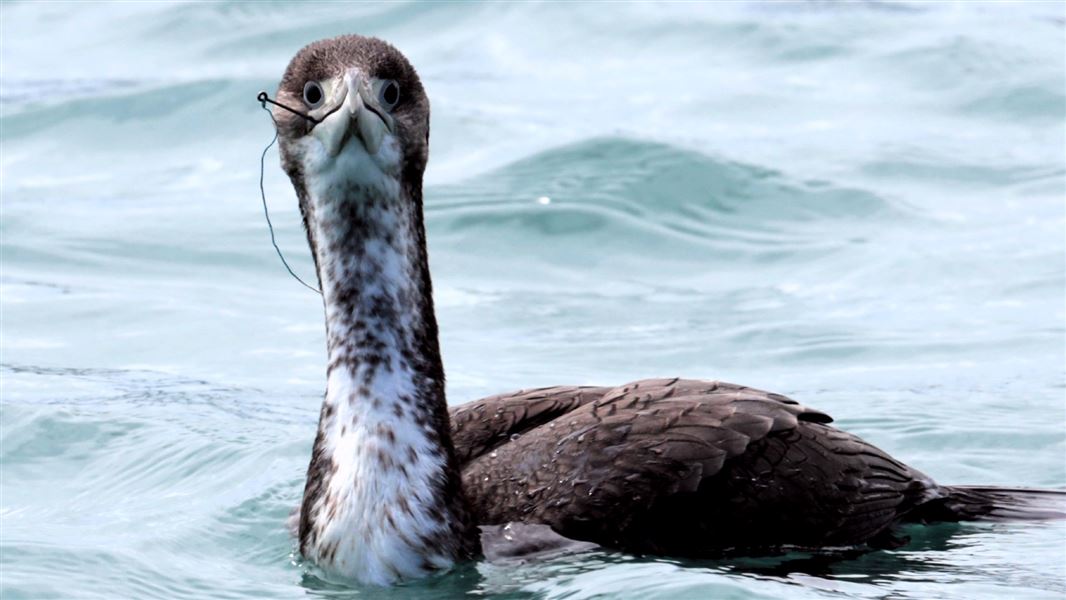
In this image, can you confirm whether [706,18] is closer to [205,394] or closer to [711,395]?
[205,394]

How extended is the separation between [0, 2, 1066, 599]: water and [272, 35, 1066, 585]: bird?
0.45 feet

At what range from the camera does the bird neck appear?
646 centimetres

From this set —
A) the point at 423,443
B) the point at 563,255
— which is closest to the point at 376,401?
the point at 423,443

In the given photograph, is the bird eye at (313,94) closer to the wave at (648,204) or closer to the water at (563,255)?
the water at (563,255)

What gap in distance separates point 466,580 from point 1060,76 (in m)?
10.3

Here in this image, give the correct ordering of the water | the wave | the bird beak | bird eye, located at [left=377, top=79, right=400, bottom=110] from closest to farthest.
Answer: the bird beak → bird eye, located at [left=377, top=79, right=400, bottom=110] → the water → the wave

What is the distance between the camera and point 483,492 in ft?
22.1

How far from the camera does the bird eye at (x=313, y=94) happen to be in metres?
6.39

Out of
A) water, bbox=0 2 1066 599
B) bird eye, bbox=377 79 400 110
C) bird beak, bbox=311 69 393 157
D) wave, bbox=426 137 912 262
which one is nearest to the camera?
bird beak, bbox=311 69 393 157

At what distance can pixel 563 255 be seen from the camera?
486 inches

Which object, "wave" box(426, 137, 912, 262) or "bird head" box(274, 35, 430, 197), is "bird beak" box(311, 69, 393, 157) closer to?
"bird head" box(274, 35, 430, 197)

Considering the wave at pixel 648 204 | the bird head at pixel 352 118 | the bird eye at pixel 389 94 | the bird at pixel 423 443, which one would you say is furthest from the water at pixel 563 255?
the bird eye at pixel 389 94

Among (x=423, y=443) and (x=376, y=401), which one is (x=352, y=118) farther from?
(x=423, y=443)

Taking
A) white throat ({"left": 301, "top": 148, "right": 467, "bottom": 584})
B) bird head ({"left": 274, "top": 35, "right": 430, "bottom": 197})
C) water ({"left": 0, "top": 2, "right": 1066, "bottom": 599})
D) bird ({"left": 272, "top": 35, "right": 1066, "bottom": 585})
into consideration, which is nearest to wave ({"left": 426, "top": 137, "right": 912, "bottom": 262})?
water ({"left": 0, "top": 2, "right": 1066, "bottom": 599})
